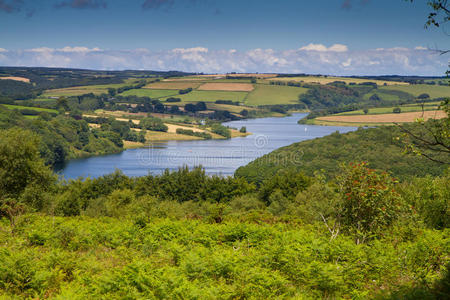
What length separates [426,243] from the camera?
1124 centimetres

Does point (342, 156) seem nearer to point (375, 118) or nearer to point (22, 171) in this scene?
point (375, 118)

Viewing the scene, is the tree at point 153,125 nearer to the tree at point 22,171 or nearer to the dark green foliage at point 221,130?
the dark green foliage at point 221,130

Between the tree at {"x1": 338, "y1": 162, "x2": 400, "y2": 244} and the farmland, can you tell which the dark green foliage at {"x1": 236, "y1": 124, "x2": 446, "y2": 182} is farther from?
the tree at {"x1": 338, "y1": 162, "x2": 400, "y2": 244}

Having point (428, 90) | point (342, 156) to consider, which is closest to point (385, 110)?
point (342, 156)

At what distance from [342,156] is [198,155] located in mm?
36848

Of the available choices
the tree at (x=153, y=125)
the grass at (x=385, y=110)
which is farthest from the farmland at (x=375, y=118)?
the tree at (x=153, y=125)

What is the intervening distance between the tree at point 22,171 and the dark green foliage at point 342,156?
48654 millimetres

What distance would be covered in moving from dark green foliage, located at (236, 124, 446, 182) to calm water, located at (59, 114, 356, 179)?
881cm

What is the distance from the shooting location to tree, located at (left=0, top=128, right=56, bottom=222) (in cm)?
2477

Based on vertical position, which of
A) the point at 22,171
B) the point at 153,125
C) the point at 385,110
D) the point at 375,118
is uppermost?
the point at 22,171

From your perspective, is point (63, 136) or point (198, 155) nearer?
point (198, 155)

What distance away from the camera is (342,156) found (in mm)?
97000

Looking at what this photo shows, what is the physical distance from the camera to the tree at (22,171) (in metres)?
24.8

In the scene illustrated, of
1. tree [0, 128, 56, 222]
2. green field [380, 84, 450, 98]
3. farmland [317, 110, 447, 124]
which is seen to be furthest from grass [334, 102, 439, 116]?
tree [0, 128, 56, 222]
